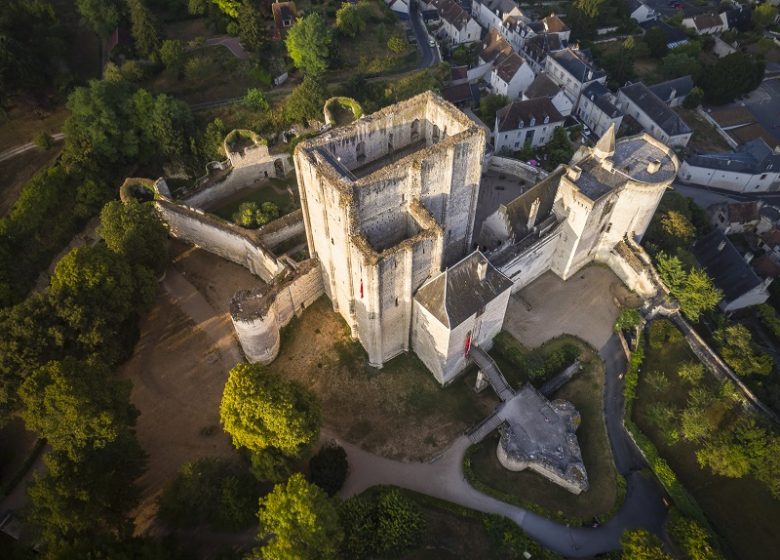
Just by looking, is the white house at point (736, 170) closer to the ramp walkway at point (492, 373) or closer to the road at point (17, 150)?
the ramp walkway at point (492, 373)

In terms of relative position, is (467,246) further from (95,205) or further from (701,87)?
(701,87)

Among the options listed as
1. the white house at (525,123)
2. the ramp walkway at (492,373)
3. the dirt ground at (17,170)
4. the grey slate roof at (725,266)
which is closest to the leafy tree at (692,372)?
the ramp walkway at (492,373)

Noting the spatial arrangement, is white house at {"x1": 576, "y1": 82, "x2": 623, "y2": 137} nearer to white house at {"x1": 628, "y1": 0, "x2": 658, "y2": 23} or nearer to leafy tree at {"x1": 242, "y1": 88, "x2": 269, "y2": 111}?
white house at {"x1": 628, "y1": 0, "x2": 658, "y2": 23}

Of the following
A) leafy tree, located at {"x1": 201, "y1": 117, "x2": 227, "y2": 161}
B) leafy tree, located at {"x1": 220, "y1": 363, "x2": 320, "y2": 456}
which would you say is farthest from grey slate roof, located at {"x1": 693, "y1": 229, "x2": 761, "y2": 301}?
leafy tree, located at {"x1": 201, "y1": 117, "x2": 227, "y2": 161}

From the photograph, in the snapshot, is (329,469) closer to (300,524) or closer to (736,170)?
(300,524)

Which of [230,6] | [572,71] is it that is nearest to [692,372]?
[572,71]

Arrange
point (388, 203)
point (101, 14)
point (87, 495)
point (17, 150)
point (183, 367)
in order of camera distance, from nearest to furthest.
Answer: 1. point (87, 495)
2. point (388, 203)
3. point (183, 367)
4. point (17, 150)
5. point (101, 14)

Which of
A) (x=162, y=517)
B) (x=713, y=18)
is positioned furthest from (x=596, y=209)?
(x=713, y=18)
